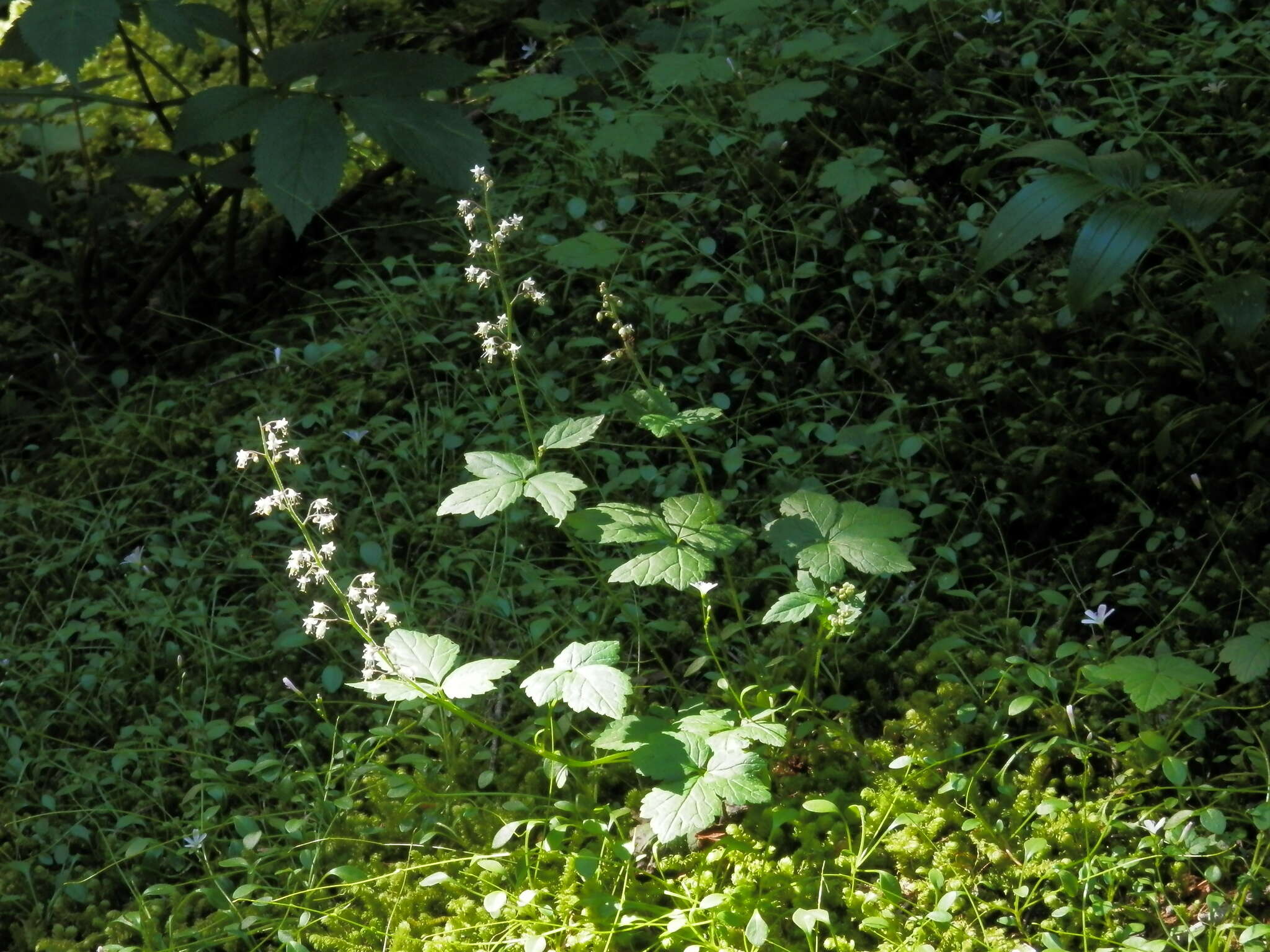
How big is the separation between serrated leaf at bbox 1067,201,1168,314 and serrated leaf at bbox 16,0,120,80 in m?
2.21

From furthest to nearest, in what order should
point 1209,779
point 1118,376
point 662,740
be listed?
point 1118,376 → point 1209,779 → point 662,740

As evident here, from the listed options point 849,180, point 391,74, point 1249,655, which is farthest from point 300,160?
point 1249,655

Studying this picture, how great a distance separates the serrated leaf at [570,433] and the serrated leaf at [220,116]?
5.21ft

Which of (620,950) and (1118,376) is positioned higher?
(1118,376)

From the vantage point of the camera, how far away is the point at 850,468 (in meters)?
2.81

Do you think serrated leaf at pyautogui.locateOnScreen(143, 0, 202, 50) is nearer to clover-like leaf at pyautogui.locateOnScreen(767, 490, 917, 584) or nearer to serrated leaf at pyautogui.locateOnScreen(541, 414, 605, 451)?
serrated leaf at pyautogui.locateOnScreen(541, 414, 605, 451)

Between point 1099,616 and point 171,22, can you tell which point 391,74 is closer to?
point 171,22

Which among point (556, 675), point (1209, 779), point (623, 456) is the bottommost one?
point (1209, 779)

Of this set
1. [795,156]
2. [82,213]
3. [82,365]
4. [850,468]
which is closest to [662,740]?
[850,468]

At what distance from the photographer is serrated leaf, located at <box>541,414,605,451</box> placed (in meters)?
2.01

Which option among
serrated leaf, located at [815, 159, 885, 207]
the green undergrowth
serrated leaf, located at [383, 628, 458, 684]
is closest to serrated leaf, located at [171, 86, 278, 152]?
the green undergrowth

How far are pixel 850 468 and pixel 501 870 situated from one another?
4.08ft

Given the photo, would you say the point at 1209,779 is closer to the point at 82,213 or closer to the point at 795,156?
the point at 795,156

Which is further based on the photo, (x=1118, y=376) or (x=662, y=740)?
(x=1118, y=376)
